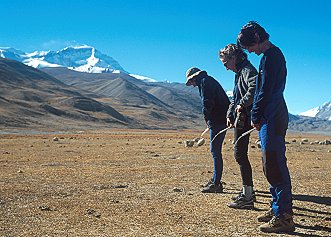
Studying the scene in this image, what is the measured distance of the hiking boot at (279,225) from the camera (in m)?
5.68

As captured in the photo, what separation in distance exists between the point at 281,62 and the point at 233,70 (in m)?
2.17

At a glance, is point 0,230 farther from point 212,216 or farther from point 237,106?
point 237,106

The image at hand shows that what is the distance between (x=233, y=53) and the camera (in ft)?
25.9

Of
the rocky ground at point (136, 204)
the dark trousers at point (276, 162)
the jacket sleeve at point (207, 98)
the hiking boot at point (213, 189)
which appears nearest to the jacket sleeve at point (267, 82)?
the dark trousers at point (276, 162)

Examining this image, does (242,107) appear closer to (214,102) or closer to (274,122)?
(274,122)

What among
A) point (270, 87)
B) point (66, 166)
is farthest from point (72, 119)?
point (270, 87)

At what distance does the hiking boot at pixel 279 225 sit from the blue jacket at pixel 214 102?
3.46m

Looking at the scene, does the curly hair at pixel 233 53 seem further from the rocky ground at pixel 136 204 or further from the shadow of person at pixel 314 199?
the shadow of person at pixel 314 199

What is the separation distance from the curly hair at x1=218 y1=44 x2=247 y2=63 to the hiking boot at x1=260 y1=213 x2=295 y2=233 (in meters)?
3.21

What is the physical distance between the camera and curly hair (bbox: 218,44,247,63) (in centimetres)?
786

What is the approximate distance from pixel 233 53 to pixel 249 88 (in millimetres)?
1093

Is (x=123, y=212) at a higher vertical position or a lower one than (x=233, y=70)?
lower

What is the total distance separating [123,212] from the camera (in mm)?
6973

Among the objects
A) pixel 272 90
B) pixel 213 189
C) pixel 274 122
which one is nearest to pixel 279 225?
pixel 274 122
